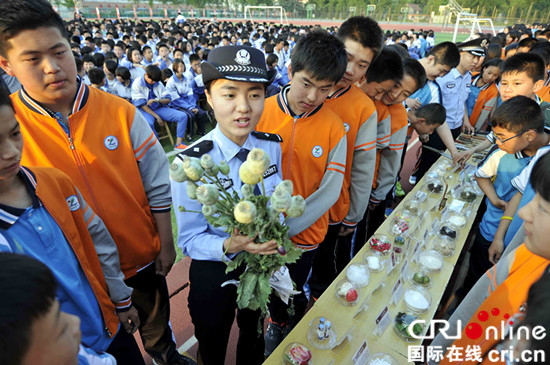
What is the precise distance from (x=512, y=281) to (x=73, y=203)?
76.3 inches

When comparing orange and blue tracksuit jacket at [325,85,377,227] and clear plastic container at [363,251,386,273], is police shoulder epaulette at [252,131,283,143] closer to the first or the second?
orange and blue tracksuit jacket at [325,85,377,227]

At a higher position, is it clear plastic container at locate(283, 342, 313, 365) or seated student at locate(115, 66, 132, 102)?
seated student at locate(115, 66, 132, 102)

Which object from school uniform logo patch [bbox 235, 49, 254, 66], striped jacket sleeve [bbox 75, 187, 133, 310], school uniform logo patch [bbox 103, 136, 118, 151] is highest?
school uniform logo patch [bbox 235, 49, 254, 66]

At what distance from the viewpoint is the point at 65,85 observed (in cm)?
136

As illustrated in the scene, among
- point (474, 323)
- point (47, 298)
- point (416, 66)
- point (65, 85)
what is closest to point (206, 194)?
point (47, 298)

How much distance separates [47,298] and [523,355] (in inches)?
46.0

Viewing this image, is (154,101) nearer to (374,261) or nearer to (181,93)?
(181,93)

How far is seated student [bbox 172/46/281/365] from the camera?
1325mm

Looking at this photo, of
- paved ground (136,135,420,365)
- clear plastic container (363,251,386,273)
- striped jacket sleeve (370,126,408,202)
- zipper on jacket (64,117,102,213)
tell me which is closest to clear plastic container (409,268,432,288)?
clear plastic container (363,251,386,273)

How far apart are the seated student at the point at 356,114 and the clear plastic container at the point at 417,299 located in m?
0.72

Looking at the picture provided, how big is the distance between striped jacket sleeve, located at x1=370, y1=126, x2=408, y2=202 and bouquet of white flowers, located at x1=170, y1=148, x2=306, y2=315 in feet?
5.86

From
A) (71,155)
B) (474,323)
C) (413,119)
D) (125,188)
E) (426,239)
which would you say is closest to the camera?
(474,323)

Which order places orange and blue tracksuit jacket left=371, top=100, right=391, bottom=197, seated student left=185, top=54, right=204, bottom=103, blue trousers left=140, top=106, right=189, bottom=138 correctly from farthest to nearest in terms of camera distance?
seated student left=185, top=54, right=204, bottom=103 → blue trousers left=140, top=106, right=189, bottom=138 → orange and blue tracksuit jacket left=371, top=100, right=391, bottom=197

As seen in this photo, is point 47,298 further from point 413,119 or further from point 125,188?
point 413,119
